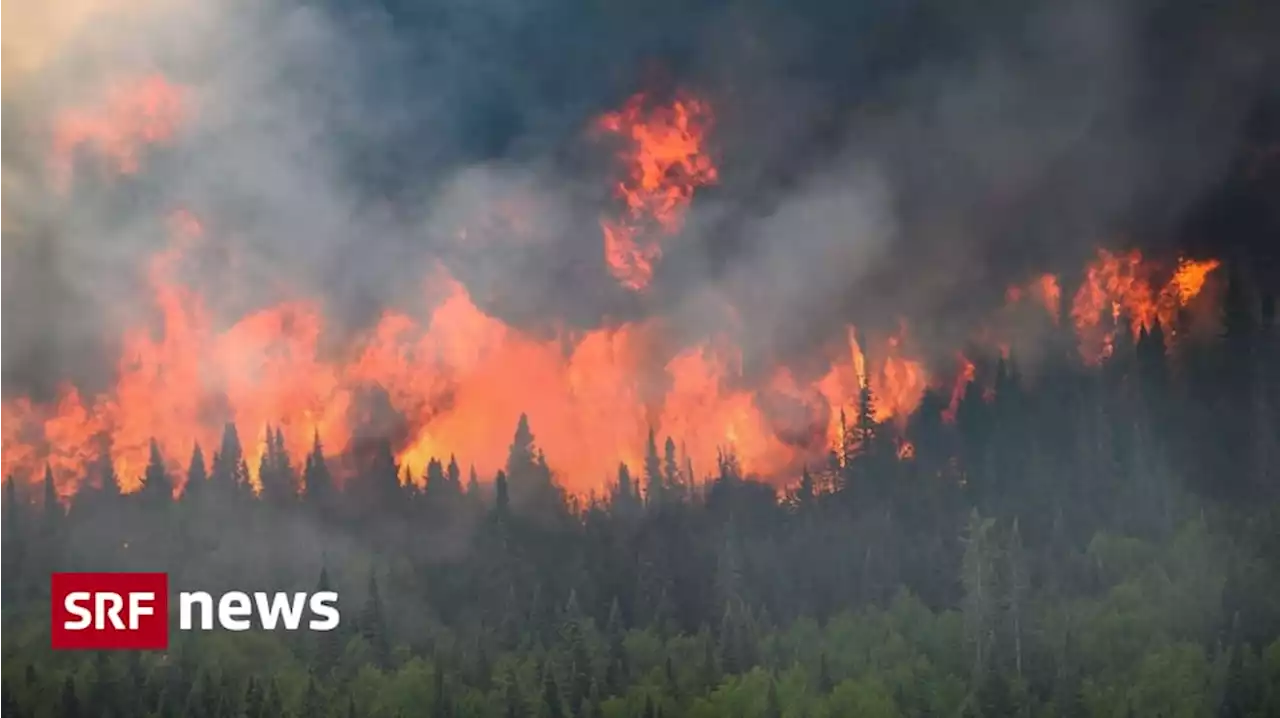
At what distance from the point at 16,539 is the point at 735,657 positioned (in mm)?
38065

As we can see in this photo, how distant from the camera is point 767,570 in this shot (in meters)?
74.8

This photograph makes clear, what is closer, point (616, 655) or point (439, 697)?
point (439, 697)

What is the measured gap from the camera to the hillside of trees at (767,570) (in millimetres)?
65188

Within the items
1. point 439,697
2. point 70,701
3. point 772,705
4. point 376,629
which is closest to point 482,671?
point 439,697

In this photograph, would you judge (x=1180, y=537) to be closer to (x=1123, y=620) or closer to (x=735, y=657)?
(x=1123, y=620)

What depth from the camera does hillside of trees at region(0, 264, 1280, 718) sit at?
65.2 meters

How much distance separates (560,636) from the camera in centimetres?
7069

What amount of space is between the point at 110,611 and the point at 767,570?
109 feet

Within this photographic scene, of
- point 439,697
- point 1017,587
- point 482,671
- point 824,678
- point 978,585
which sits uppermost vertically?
point 978,585

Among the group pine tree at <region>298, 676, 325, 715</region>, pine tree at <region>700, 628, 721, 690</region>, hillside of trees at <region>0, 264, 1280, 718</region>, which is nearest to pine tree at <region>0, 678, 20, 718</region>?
hillside of trees at <region>0, 264, 1280, 718</region>

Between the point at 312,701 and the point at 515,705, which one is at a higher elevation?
the point at 312,701

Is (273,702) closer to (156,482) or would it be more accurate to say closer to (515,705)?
(515,705)

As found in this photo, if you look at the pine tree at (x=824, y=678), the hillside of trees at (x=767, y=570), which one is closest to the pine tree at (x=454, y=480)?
the hillside of trees at (x=767, y=570)

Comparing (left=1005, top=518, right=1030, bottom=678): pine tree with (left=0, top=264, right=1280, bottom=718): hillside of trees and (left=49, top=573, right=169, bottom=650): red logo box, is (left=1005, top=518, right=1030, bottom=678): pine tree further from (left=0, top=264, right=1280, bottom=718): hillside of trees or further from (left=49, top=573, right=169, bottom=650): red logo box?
(left=49, top=573, right=169, bottom=650): red logo box
